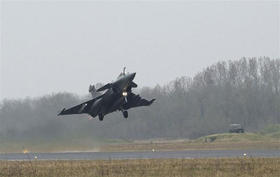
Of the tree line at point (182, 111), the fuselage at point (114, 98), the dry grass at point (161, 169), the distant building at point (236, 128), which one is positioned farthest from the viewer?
the distant building at point (236, 128)

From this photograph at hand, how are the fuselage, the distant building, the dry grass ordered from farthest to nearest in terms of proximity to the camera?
the distant building
the fuselage
the dry grass

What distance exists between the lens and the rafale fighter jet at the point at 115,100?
40.2m

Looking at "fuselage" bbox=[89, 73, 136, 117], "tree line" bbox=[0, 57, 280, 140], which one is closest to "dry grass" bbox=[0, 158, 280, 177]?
"fuselage" bbox=[89, 73, 136, 117]

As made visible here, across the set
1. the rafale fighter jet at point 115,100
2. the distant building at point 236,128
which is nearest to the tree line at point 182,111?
the distant building at point 236,128

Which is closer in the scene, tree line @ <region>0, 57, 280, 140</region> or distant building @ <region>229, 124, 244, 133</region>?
tree line @ <region>0, 57, 280, 140</region>

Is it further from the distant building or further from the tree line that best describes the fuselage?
the distant building

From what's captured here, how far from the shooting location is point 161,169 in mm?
30609

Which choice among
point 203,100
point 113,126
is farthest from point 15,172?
point 203,100

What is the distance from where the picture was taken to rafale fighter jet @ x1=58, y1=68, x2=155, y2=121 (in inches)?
1585

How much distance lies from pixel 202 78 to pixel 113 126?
37230 millimetres

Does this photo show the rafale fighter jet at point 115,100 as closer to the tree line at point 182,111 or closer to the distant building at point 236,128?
the tree line at point 182,111

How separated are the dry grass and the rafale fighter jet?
23.5 ft

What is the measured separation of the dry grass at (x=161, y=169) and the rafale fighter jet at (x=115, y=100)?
282 inches

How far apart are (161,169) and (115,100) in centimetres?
1276
